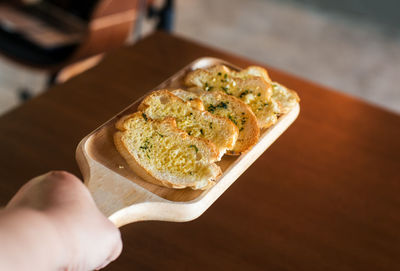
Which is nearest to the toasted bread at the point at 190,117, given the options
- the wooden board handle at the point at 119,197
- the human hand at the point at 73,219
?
the wooden board handle at the point at 119,197

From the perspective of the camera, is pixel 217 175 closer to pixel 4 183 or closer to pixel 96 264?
pixel 96 264

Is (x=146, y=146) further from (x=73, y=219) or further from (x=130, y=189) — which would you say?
(x=73, y=219)

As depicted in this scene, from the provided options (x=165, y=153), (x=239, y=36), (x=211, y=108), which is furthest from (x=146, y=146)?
(x=239, y=36)

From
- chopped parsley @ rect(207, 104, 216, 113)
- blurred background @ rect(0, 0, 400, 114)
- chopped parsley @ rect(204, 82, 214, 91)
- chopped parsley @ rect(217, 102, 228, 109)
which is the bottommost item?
blurred background @ rect(0, 0, 400, 114)

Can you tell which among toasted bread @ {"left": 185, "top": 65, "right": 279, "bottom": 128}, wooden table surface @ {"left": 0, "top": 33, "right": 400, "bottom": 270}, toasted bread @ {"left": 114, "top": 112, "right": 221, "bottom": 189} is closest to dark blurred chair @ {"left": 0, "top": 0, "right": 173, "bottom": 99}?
wooden table surface @ {"left": 0, "top": 33, "right": 400, "bottom": 270}

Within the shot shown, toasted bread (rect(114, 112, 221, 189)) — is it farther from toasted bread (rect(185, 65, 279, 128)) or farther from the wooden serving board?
toasted bread (rect(185, 65, 279, 128))
